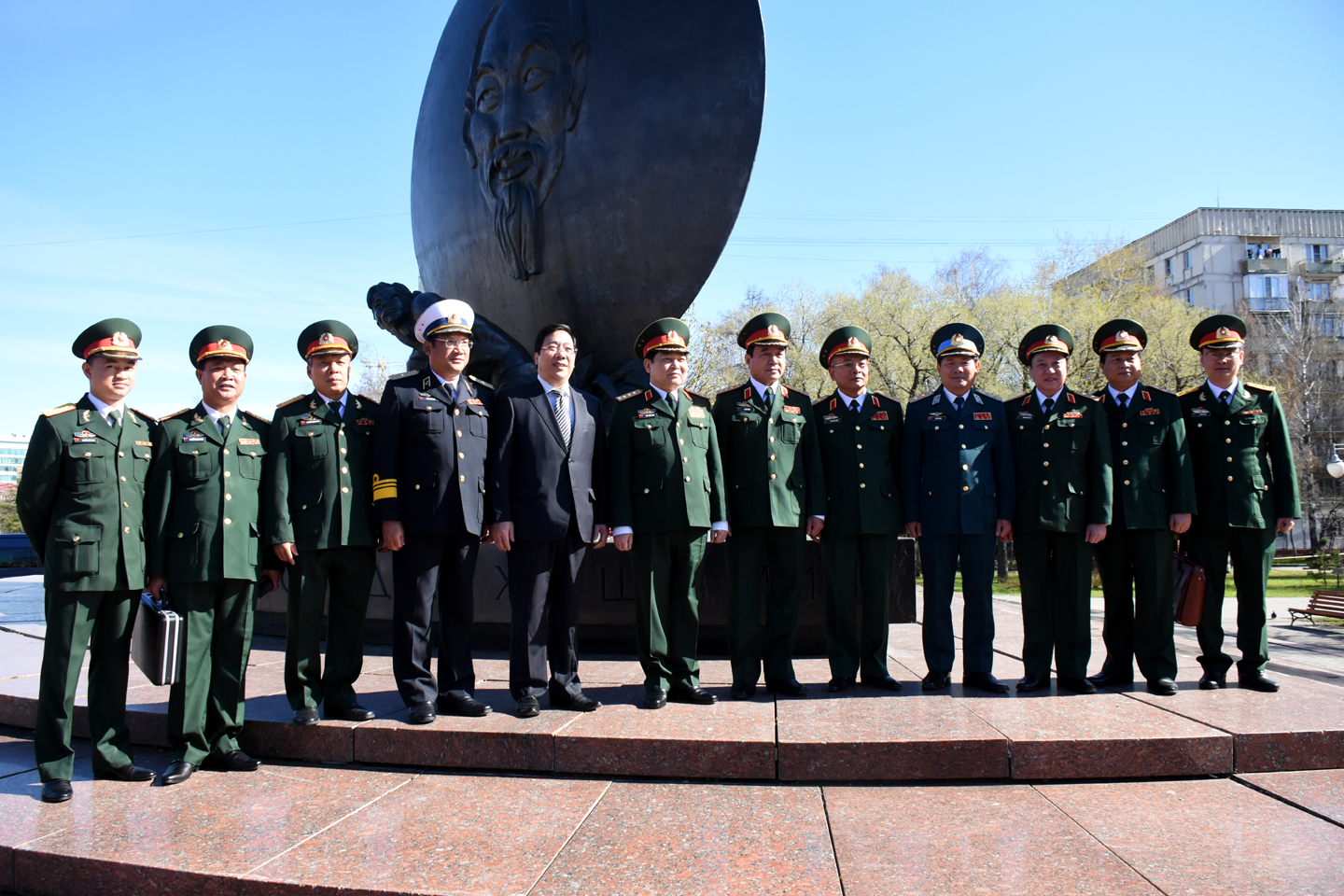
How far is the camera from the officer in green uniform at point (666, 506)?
12.5ft

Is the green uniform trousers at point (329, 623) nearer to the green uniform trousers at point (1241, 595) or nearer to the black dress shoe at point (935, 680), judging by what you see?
the black dress shoe at point (935, 680)

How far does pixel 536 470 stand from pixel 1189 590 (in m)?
3.05

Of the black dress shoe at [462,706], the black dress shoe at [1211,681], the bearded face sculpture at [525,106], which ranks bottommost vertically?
the black dress shoe at [1211,681]

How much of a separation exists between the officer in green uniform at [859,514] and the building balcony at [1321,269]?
5212 cm

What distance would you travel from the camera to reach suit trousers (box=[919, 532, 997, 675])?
4.04 meters

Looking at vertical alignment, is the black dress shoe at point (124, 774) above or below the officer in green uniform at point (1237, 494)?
below

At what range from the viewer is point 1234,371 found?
13.9 feet

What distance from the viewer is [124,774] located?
3.23m

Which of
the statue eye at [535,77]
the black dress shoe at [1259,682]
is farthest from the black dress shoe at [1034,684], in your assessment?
the statue eye at [535,77]

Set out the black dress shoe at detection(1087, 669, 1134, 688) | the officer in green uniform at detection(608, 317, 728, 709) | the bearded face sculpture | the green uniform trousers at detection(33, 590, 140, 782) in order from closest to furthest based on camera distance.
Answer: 1. the green uniform trousers at detection(33, 590, 140, 782)
2. the officer in green uniform at detection(608, 317, 728, 709)
3. the black dress shoe at detection(1087, 669, 1134, 688)
4. the bearded face sculpture

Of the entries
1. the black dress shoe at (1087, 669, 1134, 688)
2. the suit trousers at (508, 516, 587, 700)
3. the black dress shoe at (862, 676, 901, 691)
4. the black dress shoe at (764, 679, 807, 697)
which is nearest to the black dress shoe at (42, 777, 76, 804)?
the suit trousers at (508, 516, 587, 700)

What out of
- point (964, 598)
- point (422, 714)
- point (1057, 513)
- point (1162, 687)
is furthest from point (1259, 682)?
point (422, 714)

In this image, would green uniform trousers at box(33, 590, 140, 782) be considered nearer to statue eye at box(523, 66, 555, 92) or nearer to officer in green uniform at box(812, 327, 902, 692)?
officer in green uniform at box(812, 327, 902, 692)

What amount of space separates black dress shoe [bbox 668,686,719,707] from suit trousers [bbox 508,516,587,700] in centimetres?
42
